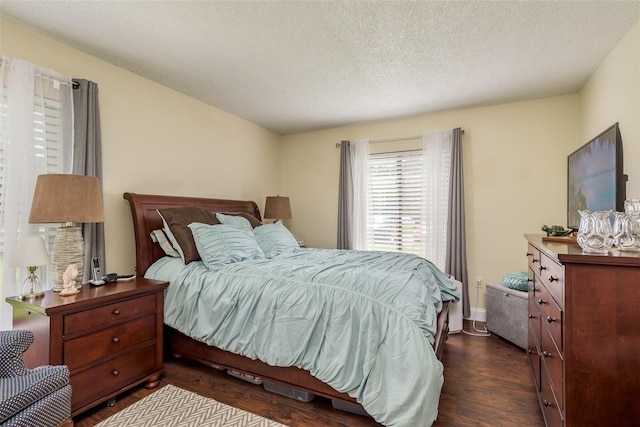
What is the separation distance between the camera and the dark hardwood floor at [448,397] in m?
1.85

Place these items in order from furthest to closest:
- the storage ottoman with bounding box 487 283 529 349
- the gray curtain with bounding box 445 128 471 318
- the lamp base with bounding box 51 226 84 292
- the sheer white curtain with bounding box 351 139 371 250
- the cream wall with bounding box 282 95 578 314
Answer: the sheer white curtain with bounding box 351 139 371 250
the gray curtain with bounding box 445 128 471 318
the cream wall with bounding box 282 95 578 314
the storage ottoman with bounding box 487 283 529 349
the lamp base with bounding box 51 226 84 292

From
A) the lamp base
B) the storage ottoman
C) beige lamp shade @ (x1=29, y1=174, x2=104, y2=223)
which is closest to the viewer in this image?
beige lamp shade @ (x1=29, y1=174, x2=104, y2=223)

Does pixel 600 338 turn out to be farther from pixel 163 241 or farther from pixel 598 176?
pixel 163 241

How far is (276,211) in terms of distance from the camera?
4160 millimetres

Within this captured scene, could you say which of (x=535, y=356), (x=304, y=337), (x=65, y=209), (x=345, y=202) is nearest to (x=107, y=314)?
(x=65, y=209)

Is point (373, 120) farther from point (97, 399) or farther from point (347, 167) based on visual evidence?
point (97, 399)

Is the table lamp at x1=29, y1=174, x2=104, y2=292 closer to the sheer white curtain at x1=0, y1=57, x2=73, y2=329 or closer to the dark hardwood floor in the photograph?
the sheer white curtain at x1=0, y1=57, x2=73, y2=329

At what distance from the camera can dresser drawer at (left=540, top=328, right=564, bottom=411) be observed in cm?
134

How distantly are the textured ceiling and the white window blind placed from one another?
0.94 m

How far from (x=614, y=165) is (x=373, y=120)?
273 cm

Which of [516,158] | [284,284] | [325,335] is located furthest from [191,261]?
[516,158]

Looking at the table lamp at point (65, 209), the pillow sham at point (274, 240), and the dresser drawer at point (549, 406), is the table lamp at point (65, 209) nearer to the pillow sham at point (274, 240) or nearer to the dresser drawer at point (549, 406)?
the pillow sham at point (274, 240)

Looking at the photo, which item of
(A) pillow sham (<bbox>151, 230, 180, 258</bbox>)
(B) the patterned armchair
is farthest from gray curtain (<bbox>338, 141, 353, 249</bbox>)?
(B) the patterned armchair

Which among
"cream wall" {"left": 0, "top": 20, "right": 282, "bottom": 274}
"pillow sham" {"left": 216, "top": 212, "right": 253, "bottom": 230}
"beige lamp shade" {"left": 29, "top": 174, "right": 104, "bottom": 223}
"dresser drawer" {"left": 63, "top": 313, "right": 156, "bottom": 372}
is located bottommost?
"dresser drawer" {"left": 63, "top": 313, "right": 156, "bottom": 372}
